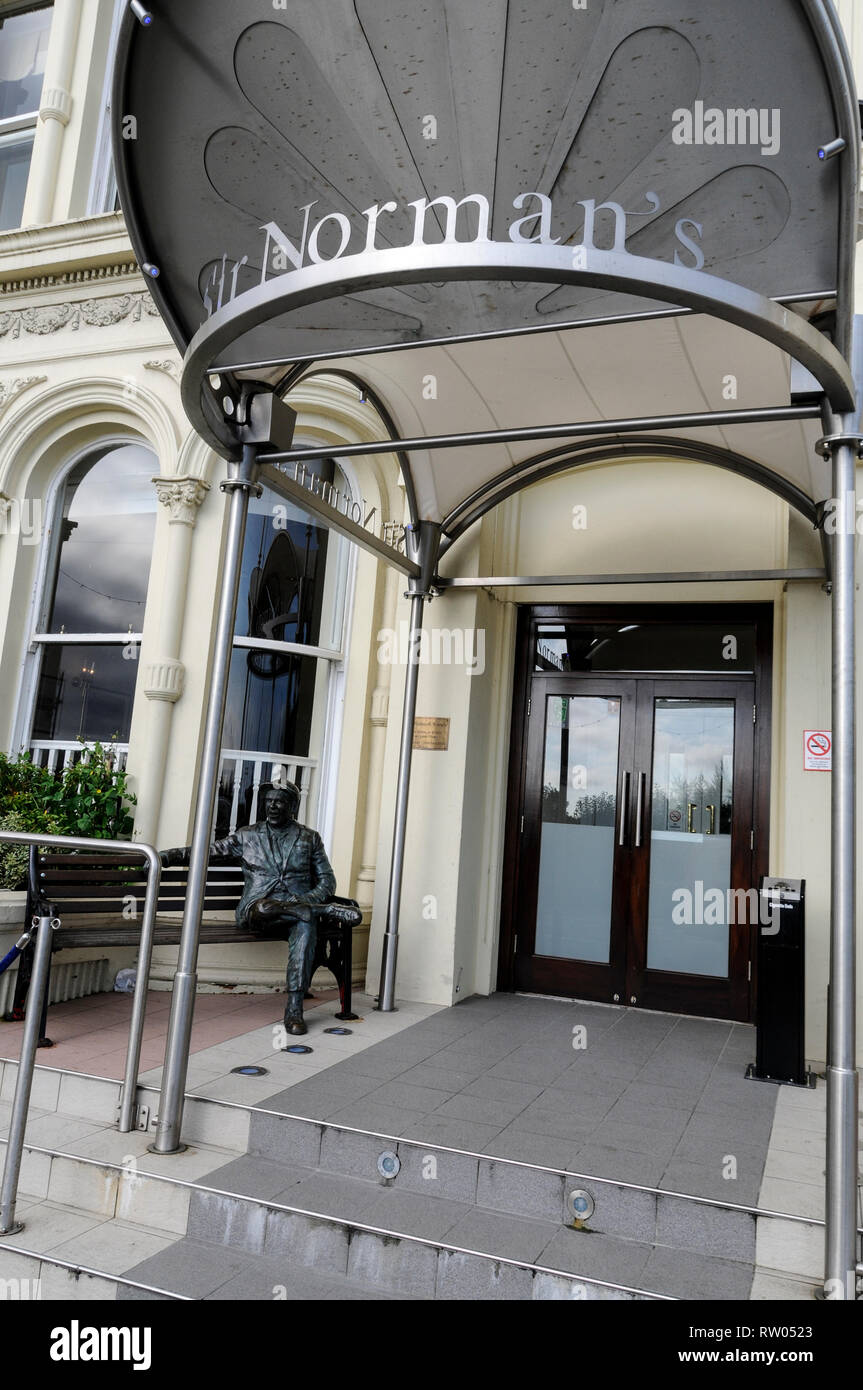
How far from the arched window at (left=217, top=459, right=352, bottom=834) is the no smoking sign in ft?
11.7

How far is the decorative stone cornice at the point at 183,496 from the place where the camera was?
24.1 feet

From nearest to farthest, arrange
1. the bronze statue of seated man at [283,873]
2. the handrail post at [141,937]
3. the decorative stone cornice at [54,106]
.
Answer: the handrail post at [141,937]
the bronze statue of seated man at [283,873]
the decorative stone cornice at [54,106]

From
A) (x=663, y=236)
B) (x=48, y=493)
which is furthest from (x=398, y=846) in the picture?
(x=48, y=493)

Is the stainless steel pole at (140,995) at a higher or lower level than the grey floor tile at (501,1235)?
higher

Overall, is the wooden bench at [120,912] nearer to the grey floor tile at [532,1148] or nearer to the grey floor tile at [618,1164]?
the grey floor tile at [532,1148]

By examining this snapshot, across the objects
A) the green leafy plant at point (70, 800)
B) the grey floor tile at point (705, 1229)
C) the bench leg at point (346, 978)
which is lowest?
the grey floor tile at point (705, 1229)

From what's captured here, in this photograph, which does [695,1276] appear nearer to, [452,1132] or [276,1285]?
[452,1132]

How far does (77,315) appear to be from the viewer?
26.5 feet

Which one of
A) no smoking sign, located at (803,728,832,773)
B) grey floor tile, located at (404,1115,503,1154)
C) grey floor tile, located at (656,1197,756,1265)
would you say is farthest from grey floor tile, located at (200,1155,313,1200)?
no smoking sign, located at (803,728,832,773)

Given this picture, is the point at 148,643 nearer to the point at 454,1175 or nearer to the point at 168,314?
the point at 168,314

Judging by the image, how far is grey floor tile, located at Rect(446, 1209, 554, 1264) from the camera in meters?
3.18

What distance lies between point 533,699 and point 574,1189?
13.1 ft

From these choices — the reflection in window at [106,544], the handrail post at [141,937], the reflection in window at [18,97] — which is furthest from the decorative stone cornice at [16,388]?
the handrail post at [141,937]

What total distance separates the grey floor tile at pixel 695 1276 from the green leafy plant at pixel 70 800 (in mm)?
4542
